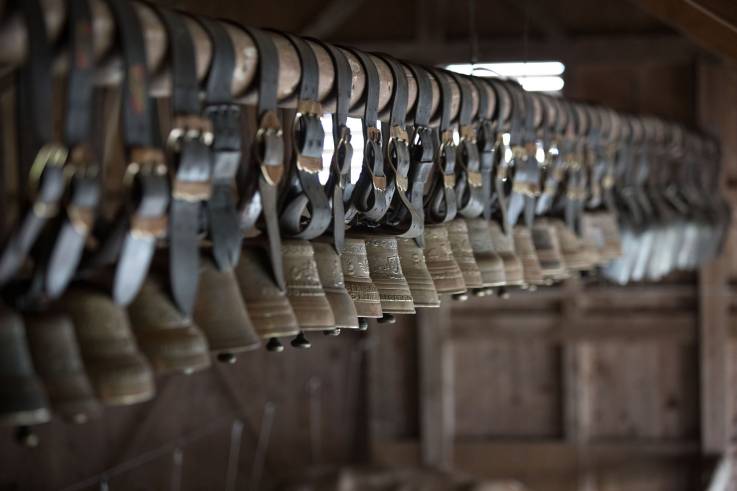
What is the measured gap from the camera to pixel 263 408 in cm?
878

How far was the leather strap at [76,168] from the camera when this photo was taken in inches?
57.6

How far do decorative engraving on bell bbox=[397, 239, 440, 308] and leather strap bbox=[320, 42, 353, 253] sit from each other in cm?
36

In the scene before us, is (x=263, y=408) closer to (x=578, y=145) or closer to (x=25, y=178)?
(x=578, y=145)

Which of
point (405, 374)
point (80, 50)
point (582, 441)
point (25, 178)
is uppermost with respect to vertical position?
point (80, 50)

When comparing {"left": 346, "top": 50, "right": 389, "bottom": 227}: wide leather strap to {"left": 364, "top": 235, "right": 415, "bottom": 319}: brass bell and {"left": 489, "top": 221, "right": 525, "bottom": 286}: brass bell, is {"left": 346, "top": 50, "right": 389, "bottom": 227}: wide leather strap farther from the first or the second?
{"left": 489, "top": 221, "right": 525, "bottom": 286}: brass bell

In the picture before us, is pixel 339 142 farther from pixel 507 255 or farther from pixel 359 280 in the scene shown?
pixel 507 255

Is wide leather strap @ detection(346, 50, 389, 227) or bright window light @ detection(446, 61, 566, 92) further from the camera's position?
bright window light @ detection(446, 61, 566, 92)

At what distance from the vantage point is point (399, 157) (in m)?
2.43

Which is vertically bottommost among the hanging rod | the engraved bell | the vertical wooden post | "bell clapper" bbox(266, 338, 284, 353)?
the vertical wooden post

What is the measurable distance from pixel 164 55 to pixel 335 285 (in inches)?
26.0

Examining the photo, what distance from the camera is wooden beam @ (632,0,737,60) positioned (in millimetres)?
3324

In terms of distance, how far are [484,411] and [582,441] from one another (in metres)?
0.80

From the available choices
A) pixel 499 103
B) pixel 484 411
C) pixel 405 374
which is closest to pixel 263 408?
pixel 405 374

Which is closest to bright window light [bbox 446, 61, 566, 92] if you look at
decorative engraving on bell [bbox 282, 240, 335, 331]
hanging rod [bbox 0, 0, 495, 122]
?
hanging rod [bbox 0, 0, 495, 122]
